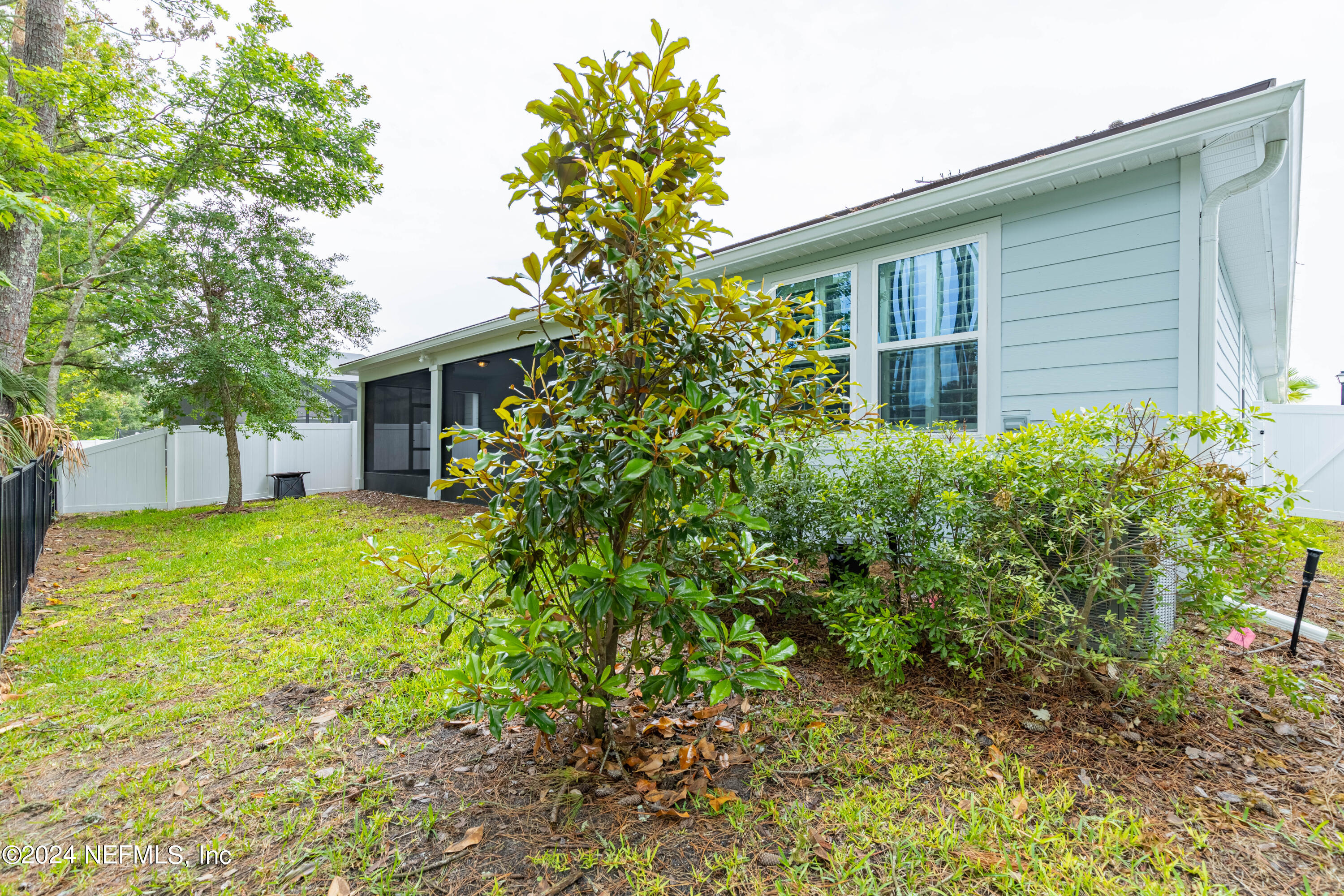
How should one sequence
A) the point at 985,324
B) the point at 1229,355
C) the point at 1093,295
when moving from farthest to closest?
the point at 1229,355 < the point at 985,324 < the point at 1093,295

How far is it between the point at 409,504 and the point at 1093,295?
1015 centimetres

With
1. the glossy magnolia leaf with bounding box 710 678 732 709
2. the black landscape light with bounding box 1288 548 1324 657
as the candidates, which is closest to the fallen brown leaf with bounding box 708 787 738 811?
the glossy magnolia leaf with bounding box 710 678 732 709

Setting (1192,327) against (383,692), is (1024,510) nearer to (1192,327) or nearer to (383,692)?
(1192,327)

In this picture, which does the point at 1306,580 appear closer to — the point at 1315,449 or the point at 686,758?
the point at 686,758

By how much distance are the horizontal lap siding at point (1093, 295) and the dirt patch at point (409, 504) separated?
6804mm

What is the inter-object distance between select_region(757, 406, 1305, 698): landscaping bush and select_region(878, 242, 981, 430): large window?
5.16 ft

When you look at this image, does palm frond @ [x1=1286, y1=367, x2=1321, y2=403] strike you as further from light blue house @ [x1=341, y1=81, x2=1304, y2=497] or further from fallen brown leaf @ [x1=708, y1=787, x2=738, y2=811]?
fallen brown leaf @ [x1=708, y1=787, x2=738, y2=811]

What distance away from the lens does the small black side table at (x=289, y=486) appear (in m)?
10.7

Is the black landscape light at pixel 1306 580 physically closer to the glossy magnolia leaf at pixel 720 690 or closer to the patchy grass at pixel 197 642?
the glossy magnolia leaf at pixel 720 690

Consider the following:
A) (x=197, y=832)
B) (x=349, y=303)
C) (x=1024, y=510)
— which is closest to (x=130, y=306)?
(x=349, y=303)

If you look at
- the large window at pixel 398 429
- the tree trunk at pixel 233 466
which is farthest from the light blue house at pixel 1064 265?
the large window at pixel 398 429

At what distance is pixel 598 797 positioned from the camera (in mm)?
1807

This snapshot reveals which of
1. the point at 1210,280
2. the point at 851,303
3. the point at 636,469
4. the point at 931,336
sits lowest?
the point at 636,469

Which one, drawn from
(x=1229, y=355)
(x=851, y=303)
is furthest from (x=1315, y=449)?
(x=851, y=303)
